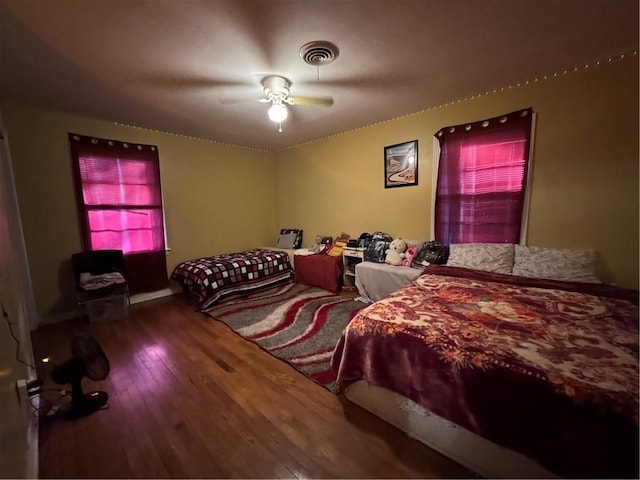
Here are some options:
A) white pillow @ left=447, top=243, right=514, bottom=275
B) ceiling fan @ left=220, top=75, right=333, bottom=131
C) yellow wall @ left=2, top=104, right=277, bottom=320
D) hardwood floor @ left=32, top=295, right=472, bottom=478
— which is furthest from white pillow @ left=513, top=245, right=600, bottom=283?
yellow wall @ left=2, top=104, right=277, bottom=320

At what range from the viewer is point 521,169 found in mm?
2379

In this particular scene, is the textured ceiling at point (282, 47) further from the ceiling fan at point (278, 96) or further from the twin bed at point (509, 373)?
the twin bed at point (509, 373)

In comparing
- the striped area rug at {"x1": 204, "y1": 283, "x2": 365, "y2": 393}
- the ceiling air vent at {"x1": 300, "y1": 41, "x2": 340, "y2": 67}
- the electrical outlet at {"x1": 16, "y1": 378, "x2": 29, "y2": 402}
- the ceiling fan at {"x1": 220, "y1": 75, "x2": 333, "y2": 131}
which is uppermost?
the ceiling air vent at {"x1": 300, "y1": 41, "x2": 340, "y2": 67}

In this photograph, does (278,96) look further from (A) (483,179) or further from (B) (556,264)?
(B) (556,264)

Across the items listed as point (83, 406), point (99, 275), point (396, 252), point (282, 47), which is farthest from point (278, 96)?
point (99, 275)

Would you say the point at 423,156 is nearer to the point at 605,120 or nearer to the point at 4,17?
the point at 605,120

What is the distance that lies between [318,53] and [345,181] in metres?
2.15

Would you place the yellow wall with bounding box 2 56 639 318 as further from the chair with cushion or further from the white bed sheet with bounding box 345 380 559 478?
the white bed sheet with bounding box 345 380 559 478

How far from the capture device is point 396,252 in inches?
119

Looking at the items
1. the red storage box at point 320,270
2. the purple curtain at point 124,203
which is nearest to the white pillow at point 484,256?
the red storage box at point 320,270

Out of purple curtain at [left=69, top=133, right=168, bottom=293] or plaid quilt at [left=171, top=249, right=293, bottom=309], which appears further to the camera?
plaid quilt at [left=171, top=249, right=293, bottom=309]

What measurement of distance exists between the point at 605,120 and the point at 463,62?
0.98 meters

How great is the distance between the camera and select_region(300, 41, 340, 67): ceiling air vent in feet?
5.48

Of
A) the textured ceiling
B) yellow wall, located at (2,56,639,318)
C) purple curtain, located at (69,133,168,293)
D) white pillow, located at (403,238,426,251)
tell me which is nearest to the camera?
the textured ceiling
